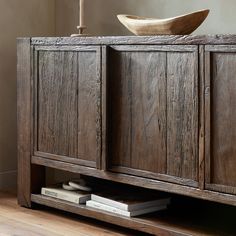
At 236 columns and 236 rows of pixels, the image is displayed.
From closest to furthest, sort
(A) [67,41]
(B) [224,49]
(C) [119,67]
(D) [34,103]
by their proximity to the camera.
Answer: (B) [224,49] → (C) [119,67] → (A) [67,41] → (D) [34,103]

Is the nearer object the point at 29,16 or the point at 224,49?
the point at 224,49

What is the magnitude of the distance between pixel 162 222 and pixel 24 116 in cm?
90

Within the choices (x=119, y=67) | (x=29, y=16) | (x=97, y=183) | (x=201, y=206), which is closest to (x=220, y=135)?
(x=119, y=67)

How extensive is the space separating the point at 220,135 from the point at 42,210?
114 centimetres

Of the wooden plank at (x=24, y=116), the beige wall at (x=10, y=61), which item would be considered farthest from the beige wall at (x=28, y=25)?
the wooden plank at (x=24, y=116)

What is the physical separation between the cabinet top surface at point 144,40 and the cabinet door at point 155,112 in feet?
0.08

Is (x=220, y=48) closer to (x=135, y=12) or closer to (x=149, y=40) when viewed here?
(x=149, y=40)

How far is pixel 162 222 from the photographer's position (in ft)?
8.13

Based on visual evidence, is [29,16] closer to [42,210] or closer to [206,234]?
[42,210]

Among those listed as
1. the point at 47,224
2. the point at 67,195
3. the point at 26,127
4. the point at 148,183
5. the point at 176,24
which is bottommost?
the point at 47,224

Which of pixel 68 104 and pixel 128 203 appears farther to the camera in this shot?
pixel 68 104

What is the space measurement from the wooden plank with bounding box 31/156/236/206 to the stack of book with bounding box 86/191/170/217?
0.11 m

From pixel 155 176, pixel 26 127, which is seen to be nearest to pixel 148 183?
pixel 155 176

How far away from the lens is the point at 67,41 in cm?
274
